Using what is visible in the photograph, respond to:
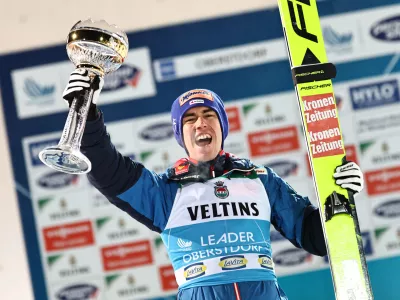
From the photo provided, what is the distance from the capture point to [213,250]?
2365mm

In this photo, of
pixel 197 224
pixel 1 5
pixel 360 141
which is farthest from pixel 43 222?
pixel 197 224

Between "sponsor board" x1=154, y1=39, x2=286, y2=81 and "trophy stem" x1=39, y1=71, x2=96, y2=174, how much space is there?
110 inches

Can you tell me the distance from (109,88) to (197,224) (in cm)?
271

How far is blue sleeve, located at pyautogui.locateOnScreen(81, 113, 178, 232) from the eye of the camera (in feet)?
7.35

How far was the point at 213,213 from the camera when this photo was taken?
2.40 metres

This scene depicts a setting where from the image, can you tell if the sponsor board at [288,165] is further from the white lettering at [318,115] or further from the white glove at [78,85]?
the white glove at [78,85]

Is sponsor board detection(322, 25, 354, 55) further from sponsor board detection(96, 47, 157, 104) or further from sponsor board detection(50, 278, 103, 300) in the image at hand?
sponsor board detection(50, 278, 103, 300)

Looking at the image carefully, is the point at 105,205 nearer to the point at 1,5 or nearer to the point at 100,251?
the point at 100,251

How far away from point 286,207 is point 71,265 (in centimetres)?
276

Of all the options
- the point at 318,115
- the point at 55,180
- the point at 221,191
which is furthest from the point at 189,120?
the point at 55,180

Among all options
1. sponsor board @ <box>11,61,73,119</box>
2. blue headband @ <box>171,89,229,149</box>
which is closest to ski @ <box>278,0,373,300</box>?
blue headband @ <box>171,89,229,149</box>

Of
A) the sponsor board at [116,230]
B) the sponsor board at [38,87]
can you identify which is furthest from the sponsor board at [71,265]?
the sponsor board at [38,87]

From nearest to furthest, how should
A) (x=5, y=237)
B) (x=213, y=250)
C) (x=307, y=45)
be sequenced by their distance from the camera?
1. (x=213, y=250)
2. (x=307, y=45)
3. (x=5, y=237)

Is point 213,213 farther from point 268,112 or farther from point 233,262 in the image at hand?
point 268,112
